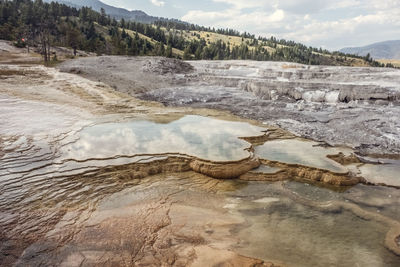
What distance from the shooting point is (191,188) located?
5070 millimetres

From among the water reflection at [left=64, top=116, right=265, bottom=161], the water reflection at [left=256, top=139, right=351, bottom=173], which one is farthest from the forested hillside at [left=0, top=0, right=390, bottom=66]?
the water reflection at [left=256, top=139, right=351, bottom=173]

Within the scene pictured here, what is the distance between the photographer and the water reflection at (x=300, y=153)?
5.88 metres

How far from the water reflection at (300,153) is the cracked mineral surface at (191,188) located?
0.11ft

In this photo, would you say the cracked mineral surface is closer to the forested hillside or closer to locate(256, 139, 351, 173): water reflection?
locate(256, 139, 351, 173): water reflection

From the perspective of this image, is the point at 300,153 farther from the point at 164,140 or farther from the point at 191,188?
the point at 164,140

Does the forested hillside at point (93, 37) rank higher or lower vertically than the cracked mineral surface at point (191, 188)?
higher

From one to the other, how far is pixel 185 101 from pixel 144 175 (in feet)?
27.8

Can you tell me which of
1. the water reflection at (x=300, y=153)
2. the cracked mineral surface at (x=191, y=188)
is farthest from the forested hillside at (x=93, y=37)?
the water reflection at (x=300, y=153)

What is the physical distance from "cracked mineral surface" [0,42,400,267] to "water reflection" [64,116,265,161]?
3cm

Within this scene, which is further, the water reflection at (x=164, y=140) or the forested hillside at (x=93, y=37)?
the forested hillside at (x=93, y=37)

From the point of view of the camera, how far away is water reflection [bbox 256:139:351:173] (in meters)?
5.88

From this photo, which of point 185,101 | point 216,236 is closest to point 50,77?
point 185,101

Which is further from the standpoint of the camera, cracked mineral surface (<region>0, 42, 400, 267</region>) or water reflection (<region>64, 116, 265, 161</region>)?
water reflection (<region>64, 116, 265, 161</region>)

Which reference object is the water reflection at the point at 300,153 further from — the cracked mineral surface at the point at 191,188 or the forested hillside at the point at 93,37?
the forested hillside at the point at 93,37
